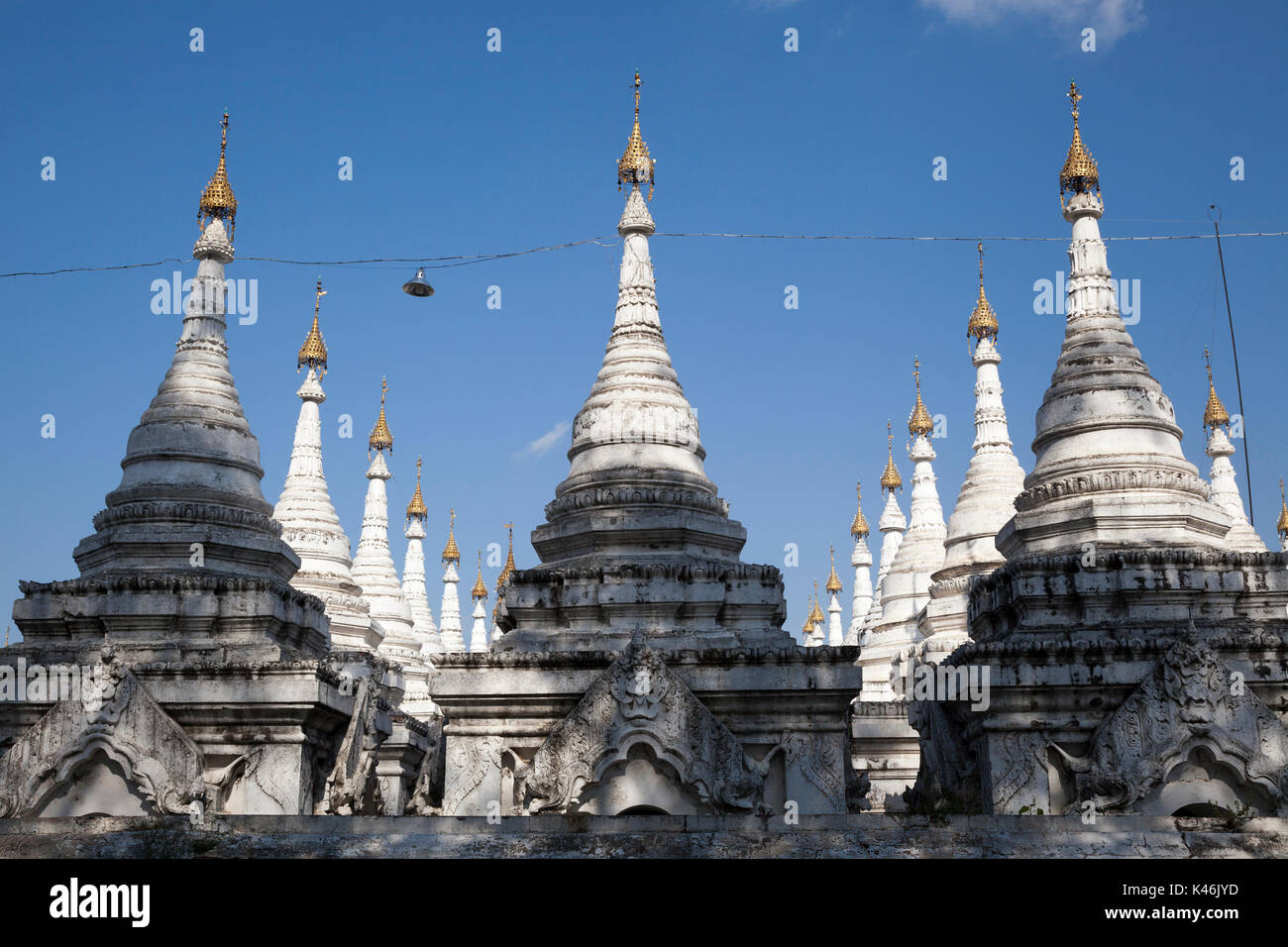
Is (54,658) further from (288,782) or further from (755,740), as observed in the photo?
(755,740)

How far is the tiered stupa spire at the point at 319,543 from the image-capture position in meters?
36.4

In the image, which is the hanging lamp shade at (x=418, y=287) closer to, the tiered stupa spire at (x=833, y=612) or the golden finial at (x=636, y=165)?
the golden finial at (x=636, y=165)

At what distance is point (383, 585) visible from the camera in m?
44.9

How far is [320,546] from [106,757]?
57.3 feet

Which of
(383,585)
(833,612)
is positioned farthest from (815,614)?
(383,585)

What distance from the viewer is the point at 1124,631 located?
20594 mm

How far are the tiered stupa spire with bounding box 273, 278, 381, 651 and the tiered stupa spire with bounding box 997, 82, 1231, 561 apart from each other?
63.3 ft

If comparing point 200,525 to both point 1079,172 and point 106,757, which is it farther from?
point 1079,172

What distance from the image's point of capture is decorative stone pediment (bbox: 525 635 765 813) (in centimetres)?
1870

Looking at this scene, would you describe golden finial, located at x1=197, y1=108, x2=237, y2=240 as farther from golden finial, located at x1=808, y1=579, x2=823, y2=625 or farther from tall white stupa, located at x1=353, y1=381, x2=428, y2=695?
golden finial, located at x1=808, y1=579, x2=823, y2=625

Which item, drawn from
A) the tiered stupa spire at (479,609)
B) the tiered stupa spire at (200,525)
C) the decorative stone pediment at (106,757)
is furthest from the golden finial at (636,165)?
the tiered stupa spire at (479,609)

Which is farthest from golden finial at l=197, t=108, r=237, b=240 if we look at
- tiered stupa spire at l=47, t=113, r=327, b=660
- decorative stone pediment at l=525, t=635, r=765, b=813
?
decorative stone pediment at l=525, t=635, r=765, b=813

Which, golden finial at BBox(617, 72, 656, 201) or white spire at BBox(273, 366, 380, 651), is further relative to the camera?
white spire at BBox(273, 366, 380, 651)

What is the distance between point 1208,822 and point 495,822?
577 cm
